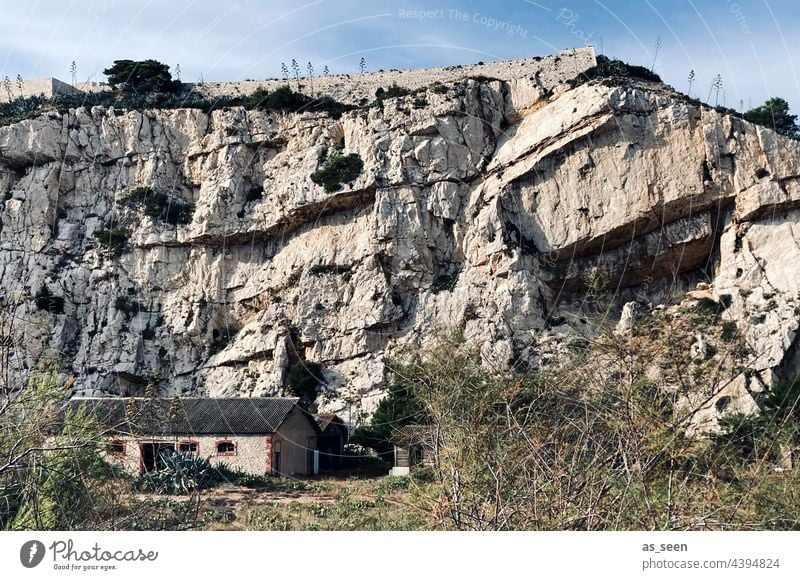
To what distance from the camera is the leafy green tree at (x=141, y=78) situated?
4188 centimetres

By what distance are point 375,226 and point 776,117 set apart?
1948 cm

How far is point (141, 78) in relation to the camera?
4262 centimetres

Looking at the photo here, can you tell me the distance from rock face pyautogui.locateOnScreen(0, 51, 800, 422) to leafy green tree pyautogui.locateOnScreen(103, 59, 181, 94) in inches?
97.3

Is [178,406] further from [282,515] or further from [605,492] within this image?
[282,515]

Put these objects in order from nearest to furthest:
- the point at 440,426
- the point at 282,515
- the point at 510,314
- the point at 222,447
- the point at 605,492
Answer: the point at 605,492, the point at 440,426, the point at 282,515, the point at 222,447, the point at 510,314

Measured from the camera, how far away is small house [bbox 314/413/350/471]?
28906 mm

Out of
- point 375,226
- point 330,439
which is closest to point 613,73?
point 375,226

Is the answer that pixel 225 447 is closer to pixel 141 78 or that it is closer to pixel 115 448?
pixel 115 448

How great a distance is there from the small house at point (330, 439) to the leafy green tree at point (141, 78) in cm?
2070

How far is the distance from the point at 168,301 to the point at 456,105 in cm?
1612

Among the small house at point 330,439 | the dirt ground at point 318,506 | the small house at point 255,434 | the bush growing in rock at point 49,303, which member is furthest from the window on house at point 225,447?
the bush growing in rock at point 49,303

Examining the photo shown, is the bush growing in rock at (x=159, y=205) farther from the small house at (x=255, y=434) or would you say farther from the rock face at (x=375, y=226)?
the small house at (x=255, y=434)

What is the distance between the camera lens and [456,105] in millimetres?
37312

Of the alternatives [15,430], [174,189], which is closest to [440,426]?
[15,430]
